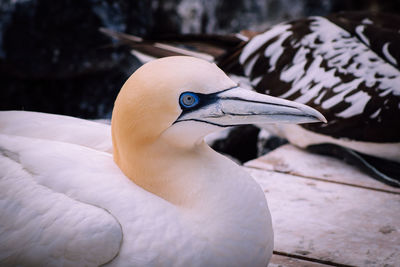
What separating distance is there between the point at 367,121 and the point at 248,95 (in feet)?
5.52

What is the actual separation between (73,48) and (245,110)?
12.1 ft

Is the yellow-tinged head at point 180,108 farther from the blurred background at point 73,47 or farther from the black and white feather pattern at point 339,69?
the blurred background at point 73,47

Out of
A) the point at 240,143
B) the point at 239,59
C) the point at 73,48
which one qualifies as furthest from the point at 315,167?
the point at 73,48

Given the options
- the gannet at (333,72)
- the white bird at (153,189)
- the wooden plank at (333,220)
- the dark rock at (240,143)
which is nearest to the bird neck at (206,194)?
the white bird at (153,189)

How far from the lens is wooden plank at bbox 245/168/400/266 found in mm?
2217

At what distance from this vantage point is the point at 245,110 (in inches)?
65.5

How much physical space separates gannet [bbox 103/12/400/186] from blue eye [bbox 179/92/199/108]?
1767 millimetres

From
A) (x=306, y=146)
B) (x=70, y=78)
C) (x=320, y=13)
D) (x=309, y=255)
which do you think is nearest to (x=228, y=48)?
(x=306, y=146)

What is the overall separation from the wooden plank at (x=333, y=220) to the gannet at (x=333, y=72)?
36 centimetres

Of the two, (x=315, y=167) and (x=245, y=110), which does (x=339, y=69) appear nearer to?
(x=315, y=167)

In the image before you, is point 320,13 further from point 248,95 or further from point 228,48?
point 248,95

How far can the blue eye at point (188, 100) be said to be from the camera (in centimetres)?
163


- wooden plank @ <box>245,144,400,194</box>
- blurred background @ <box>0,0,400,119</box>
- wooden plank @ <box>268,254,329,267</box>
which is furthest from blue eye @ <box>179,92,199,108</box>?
blurred background @ <box>0,0,400,119</box>

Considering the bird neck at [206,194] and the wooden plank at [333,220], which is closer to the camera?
the bird neck at [206,194]
